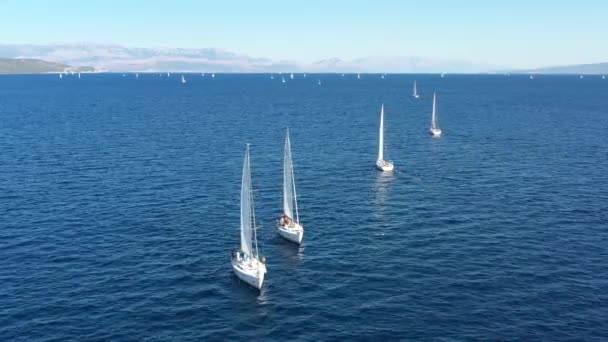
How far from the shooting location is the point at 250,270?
64062 mm

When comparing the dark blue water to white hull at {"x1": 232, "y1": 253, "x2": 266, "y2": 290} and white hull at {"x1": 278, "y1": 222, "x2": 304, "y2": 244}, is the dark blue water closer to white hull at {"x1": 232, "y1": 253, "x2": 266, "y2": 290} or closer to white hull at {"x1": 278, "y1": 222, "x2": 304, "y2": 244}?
white hull at {"x1": 232, "y1": 253, "x2": 266, "y2": 290}

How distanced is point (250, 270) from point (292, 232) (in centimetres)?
1529

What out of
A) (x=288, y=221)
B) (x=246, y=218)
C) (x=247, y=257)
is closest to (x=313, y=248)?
(x=288, y=221)

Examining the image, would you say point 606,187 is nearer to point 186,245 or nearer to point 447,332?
point 447,332

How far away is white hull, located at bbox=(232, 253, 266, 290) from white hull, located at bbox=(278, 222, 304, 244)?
41.4ft

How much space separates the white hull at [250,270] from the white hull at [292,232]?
12615 millimetres

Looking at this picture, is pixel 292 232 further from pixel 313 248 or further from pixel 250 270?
pixel 250 270

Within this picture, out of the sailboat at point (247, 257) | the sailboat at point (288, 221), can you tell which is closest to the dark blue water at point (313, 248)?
the sailboat at point (247, 257)

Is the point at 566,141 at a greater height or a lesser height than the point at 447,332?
greater

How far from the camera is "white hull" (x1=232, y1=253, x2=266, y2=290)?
207ft

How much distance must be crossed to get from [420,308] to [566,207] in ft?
164

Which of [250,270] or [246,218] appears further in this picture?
[246,218]

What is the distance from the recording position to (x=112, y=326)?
5469cm

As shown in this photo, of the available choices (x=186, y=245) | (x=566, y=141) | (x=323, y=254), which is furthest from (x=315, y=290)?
(x=566, y=141)
